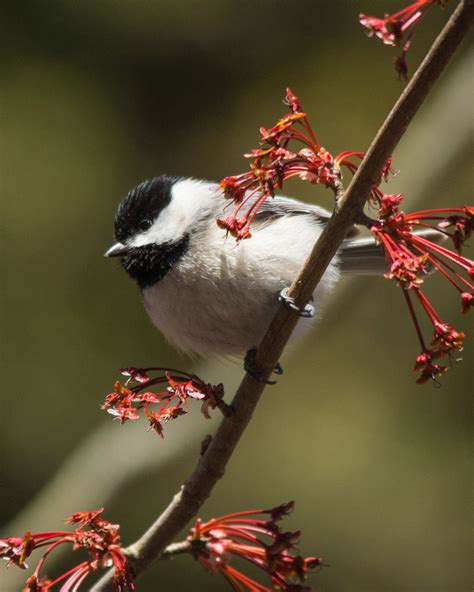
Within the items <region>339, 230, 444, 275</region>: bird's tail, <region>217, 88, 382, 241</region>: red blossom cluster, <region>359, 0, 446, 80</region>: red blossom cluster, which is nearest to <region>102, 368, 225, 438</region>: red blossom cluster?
<region>217, 88, 382, 241</region>: red blossom cluster

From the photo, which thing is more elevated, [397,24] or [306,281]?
[397,24]

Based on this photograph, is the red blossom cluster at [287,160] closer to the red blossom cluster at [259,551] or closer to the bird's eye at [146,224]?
the red blossom cluster at [259,551]

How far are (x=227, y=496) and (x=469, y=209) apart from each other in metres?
3.42

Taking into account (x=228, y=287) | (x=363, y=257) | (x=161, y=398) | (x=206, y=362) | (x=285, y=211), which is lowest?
(x=161, y=398)

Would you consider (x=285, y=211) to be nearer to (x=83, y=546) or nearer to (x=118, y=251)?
(x=118, y=251)

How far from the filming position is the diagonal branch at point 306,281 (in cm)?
152

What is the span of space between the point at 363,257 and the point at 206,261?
0.93 meters

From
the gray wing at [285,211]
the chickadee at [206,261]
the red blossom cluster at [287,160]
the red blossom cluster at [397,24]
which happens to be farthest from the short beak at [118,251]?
the red blossom cluster at [397,24]

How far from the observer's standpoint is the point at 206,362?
432 centimetres

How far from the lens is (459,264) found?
175cm

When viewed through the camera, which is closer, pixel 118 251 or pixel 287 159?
pixel 287 159

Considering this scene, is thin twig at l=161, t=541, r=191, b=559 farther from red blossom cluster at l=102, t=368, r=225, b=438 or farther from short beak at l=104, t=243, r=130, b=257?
short beak at l=104, t=243, r=130, b=257

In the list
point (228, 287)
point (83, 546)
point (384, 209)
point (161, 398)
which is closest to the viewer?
point (384, 209)

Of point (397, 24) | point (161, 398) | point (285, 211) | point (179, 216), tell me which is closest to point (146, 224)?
point (179, 216)
